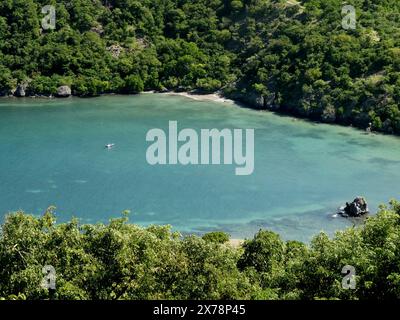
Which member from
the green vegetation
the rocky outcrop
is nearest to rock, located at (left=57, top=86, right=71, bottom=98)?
the rocky outcrop

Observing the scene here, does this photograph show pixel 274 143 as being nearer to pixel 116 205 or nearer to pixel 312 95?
pixel 312 95

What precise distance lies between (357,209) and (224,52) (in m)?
52.0

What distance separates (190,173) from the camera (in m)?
66.4

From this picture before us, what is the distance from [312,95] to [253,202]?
30919 mm

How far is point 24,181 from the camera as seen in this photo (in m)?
63.8

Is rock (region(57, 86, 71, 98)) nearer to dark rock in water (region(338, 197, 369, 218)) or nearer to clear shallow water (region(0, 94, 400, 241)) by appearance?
clear shallow water (region(0, 94, 400, 241))

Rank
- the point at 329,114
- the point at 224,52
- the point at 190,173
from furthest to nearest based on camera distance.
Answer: the point at 224,52, the point at 329,114, the point at 190,173

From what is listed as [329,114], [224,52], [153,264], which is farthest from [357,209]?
[224,52]

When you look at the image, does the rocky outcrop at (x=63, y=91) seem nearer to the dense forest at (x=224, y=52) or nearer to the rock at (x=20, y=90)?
the dense forest at (x=224, y=52)

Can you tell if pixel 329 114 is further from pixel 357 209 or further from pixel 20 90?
pixel 20 90

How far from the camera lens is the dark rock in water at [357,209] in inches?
2286

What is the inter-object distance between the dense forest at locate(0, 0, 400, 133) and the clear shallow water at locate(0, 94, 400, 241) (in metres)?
5.31
